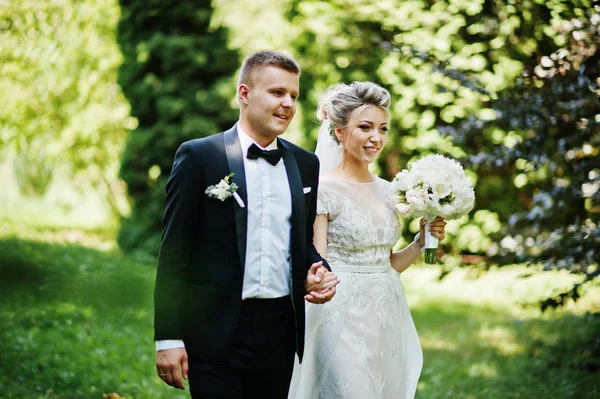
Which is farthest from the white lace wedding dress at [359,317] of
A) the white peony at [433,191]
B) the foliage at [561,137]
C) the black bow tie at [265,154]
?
the foliage at [561,137]

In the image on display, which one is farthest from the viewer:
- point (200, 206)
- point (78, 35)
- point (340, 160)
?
point (78, 35)

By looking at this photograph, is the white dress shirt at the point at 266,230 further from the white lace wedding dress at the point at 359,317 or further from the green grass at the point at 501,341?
the green grass at the point at 501,341

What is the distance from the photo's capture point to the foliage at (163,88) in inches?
415

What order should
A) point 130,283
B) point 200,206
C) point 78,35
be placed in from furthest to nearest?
point 78,35
point 200,206
point 130,283

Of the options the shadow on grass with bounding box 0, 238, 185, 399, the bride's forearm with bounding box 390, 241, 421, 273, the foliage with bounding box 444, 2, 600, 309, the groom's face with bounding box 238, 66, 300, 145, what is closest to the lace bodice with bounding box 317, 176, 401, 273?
the bride's forearm with bounding box 390, 241, 421, 273

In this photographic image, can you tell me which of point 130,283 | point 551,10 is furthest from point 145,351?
point 130,283

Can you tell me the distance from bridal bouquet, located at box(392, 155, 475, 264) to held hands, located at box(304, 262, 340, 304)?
2.63 feet

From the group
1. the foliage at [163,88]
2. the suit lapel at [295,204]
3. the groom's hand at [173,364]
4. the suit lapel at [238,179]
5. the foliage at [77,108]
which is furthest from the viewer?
the foliage at [77,108]

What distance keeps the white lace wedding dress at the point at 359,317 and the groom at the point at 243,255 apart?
0.61 m

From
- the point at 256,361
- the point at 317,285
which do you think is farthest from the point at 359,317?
the point at 256,361

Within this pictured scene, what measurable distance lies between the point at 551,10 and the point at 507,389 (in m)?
3.07

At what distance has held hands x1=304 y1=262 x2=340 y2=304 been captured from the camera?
9.43 ft

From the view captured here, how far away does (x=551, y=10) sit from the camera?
470 centimetres

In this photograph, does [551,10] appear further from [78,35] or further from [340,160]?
[78,35]
